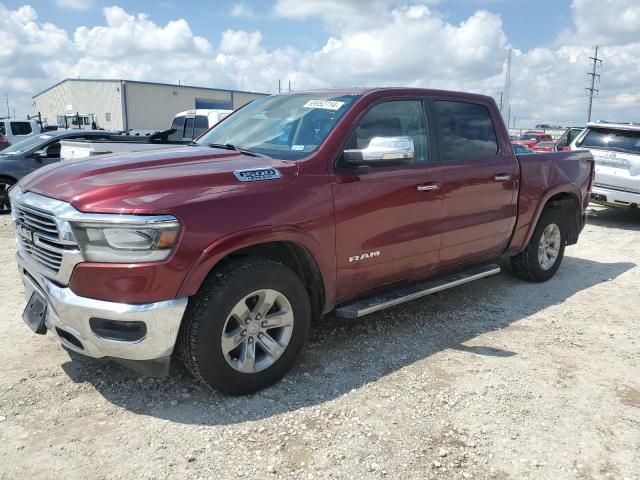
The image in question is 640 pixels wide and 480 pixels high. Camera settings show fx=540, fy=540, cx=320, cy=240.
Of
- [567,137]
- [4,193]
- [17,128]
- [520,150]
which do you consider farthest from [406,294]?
[17,128]

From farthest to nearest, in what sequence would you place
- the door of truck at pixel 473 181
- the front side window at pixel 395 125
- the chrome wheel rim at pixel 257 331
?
the door of truck at pixel 473 181 < the front side window at pixel 395 125 < the chrome wheel rim at pixel 257 331

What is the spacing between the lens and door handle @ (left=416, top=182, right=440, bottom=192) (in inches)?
159

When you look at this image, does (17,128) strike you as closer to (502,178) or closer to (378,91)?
(378,91)

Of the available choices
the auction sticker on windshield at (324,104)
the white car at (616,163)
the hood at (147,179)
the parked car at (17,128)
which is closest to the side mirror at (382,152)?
the hood at (147,179)

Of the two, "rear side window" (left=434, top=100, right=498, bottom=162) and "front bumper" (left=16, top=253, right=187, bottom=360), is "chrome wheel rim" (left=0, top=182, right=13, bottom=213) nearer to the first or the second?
"front bumper" (left=16, top=253, right=187, bottom=360)

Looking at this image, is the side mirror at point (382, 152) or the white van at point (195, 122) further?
the white van at point (195, 122)

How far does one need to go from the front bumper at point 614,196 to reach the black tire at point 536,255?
160 inches

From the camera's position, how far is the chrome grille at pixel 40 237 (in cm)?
290

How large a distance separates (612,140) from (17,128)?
64.5ft

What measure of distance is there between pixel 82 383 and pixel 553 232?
15.8 feet

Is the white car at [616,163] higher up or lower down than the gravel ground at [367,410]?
higher up

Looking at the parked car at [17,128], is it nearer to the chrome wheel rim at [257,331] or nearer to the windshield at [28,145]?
the windshield at [28,145]

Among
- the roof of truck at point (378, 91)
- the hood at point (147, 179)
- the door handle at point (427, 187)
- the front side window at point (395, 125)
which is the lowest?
the door handle at point (427, 187)

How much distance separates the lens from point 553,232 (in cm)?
586
